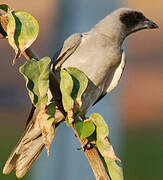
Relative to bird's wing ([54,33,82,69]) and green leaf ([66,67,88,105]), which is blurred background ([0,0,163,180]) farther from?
green leaf ([66,67,88,105])

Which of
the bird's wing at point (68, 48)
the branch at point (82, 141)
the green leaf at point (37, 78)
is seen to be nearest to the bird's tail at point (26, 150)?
the bird's wing at point (68, 48)

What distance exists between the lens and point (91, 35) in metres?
1.87

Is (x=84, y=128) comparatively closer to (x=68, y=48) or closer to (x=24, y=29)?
(x=24, y=29)

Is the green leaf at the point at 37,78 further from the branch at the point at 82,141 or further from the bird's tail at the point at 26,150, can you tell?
the bird's tail at the point at 26,150

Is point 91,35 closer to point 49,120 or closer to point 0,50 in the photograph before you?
point 49,120

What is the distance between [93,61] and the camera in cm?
177

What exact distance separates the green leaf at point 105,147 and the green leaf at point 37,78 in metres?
0.14

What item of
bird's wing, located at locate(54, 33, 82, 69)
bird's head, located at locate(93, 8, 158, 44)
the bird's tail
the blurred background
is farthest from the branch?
the blurred background

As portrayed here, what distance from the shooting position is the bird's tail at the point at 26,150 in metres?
1.57

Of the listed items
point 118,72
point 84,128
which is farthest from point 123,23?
point 84,128

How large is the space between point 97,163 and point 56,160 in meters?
2.55

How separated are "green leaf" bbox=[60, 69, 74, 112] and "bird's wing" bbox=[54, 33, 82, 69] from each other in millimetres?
712

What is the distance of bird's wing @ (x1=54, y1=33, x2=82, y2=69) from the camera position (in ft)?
5.88

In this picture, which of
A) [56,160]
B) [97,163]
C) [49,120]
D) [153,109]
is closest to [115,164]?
[97,163]
